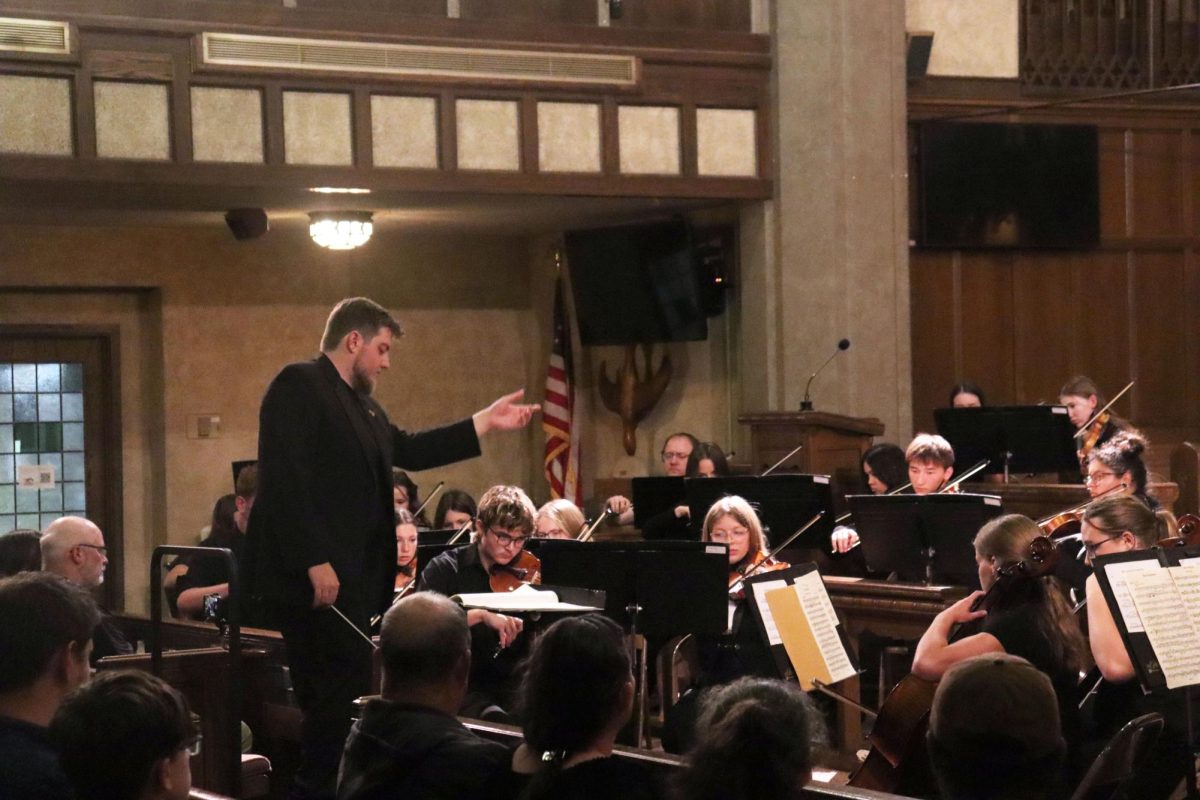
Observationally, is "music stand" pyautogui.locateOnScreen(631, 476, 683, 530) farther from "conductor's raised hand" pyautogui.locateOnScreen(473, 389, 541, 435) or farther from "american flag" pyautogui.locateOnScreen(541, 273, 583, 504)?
"conductor's raised hand" pyautogui.locateOnScreen(473, 389, 541, 435)

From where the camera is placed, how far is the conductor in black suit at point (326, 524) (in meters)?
4.55

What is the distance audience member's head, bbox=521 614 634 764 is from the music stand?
505 cm

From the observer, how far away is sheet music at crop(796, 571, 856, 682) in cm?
525

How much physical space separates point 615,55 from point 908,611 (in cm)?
388

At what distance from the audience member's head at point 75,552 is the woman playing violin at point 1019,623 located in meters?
2.72

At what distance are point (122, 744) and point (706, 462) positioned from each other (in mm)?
6013

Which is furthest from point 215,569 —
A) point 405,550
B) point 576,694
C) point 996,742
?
point 996,742

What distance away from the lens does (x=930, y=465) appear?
7.37m

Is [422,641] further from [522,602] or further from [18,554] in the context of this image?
[18,554]

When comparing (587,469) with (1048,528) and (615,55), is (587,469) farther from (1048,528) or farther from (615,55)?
(1048,528)

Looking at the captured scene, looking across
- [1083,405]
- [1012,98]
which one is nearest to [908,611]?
[1083,405]

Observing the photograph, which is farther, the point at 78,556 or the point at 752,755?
the point at 78,556

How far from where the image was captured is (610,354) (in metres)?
10.5

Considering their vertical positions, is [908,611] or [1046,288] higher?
[1046,288]
